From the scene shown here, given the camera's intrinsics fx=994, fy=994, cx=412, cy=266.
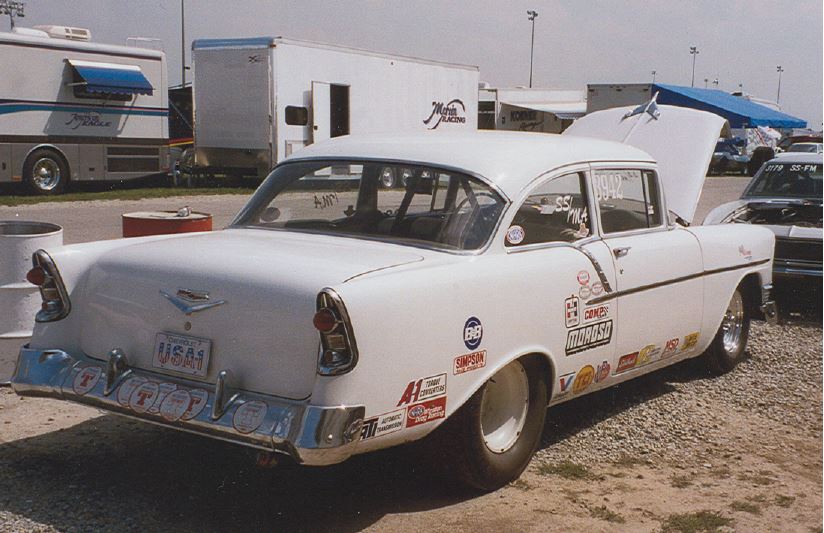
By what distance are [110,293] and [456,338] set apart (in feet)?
5.11

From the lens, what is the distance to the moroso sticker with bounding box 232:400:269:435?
150 inches

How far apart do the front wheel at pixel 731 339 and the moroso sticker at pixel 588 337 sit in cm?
174

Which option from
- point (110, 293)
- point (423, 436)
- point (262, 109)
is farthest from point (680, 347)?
point (262, 109)

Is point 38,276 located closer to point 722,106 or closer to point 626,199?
point 626,199

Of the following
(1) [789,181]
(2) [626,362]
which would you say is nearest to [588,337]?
(2) [626,362]

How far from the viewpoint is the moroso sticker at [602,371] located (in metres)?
5.16

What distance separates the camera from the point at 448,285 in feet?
13.6

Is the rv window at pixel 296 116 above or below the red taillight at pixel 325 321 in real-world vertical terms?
above

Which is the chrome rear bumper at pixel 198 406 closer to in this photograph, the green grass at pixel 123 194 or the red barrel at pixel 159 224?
the red barrel at pixel 159 224

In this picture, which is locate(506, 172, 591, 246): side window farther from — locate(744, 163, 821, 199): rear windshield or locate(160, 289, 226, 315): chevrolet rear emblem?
locate(744, 163, 821, 199): rear windshield

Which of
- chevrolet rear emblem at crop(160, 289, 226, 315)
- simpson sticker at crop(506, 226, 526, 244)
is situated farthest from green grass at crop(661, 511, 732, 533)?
chevrolet rear emblem at crop(160, 289, 226, 315)

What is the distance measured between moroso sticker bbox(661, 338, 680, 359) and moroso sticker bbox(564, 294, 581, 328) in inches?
44.2

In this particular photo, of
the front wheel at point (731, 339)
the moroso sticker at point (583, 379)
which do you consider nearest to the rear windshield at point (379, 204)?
the moroso sticker at point (583, 379)

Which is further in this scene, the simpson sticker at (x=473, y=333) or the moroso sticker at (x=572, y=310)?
the moroso sticker at (x=572, y=310)
